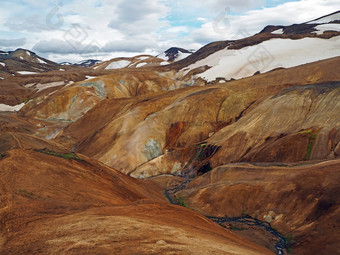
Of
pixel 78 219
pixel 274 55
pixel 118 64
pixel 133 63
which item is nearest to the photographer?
pixel 78 219

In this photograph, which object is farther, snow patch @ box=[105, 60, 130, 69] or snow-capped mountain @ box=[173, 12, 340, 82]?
snow patch @ box=[105, 60, 130, 69]

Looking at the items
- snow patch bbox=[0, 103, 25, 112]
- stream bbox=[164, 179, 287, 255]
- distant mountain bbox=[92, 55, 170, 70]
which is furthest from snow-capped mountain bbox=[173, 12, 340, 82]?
distant mountain bbox=[92, 55, 170, 70]

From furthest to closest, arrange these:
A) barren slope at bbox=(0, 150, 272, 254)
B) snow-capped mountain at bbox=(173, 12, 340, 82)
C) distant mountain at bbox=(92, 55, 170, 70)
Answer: distant mountain at bbox=(92, 55, 170, 70), snow-capped mountain at bbox=(173, 12, 340, 82), barren slope at bbox=(0, 150, 272, 254)

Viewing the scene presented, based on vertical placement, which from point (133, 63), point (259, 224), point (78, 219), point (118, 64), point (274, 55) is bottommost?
point (259, 224)

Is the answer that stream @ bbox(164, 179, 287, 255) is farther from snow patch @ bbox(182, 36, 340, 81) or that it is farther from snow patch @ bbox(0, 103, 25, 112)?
snow patch @ bbox(0, 103, 25, 112)

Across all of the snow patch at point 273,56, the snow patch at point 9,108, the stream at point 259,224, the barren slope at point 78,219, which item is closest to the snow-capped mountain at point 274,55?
the snow patch at point 273,56

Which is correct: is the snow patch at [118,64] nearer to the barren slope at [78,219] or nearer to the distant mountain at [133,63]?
the distant mountain at [133,63]

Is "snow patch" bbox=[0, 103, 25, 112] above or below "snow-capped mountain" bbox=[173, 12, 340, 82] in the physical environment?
below

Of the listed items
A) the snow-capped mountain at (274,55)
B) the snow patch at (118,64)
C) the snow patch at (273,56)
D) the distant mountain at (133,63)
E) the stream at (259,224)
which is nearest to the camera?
the stream at (259,224)

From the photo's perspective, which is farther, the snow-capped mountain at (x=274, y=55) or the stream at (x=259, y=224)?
the snow-capped mountain at (x=274, y=55)

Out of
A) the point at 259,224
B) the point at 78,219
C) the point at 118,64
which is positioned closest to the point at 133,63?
the point at 118,64

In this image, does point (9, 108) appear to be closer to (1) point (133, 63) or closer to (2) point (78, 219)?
(2) point (78, 219)

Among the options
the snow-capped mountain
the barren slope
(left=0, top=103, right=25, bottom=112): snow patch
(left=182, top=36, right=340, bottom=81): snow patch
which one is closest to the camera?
the barren slope
